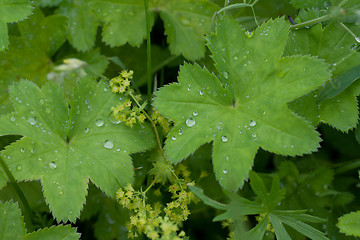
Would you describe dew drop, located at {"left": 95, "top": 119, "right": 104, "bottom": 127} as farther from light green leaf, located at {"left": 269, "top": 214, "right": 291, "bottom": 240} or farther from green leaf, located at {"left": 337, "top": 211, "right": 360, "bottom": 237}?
green leaf, located at {"left": 337, "top": 211, "right": 360, "bottom": 237}

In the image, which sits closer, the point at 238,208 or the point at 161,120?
the point at 238,208

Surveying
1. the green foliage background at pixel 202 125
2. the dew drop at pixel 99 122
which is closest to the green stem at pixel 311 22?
the green foliage background at pixel 202 125

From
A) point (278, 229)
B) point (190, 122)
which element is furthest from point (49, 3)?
point (278, 229)

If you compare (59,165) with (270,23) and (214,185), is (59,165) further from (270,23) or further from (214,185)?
(270,23)

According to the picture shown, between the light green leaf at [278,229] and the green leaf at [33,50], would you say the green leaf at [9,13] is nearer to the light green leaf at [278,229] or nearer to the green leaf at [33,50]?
the green leaf at [33,50]

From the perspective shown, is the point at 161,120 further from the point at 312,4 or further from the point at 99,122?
the point at 312,4

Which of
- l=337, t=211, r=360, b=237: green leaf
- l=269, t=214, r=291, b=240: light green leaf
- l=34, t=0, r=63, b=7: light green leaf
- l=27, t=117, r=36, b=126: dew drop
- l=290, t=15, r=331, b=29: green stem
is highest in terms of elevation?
l=290, t=15, r=331, b=29: green stem

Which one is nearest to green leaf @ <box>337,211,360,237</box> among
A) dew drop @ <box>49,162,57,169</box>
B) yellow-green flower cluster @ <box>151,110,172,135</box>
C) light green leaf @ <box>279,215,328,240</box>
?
light green leaf @ <box>279,215,328,240</box>

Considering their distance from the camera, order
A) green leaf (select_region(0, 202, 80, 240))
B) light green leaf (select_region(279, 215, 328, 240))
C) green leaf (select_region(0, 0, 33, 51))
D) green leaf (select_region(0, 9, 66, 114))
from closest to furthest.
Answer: light green leaf (select_region(279, 215, 328, 240)), green leaf (select_region(0, 202, 80, 240)), green leaf (select_region(0, 0, 33, 51)), green leaf (select_region(0, 9, 66, 114))
